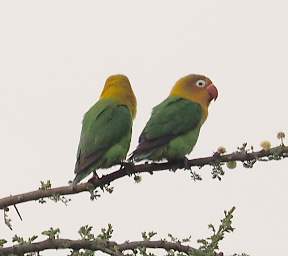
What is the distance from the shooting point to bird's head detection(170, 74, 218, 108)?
25.0 ft

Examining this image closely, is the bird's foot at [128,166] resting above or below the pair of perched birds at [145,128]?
below

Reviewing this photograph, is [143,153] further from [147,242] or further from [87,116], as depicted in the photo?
[147,242]

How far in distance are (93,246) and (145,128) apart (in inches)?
91.1

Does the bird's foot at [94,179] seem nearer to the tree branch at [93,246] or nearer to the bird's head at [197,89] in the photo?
the tree branch at [93,246]

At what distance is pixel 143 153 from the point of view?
620cm

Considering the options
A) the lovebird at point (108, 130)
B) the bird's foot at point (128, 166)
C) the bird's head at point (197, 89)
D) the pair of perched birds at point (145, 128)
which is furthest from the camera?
the bird's head at point (197, 89)

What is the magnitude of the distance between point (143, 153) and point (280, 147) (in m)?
1.82

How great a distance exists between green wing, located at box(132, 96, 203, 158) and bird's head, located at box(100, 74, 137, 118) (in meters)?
0.27

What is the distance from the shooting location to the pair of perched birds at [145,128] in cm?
618

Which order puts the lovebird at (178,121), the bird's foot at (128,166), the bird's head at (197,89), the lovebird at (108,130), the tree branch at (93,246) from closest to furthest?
the tree branch at (93,246) < the bird's foot at (128,166) < the lovebird at (108,130) < the lovebird at (178,121) < the bird's head at (197,89)

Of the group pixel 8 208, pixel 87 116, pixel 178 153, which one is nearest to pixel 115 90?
pixel 87 116

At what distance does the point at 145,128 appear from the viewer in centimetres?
674

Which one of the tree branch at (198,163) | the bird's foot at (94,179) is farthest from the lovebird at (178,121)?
the tree branch at (198,163)

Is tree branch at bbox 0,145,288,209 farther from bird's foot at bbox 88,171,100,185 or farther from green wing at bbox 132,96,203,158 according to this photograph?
green wing at bbox 132,96,203,158
